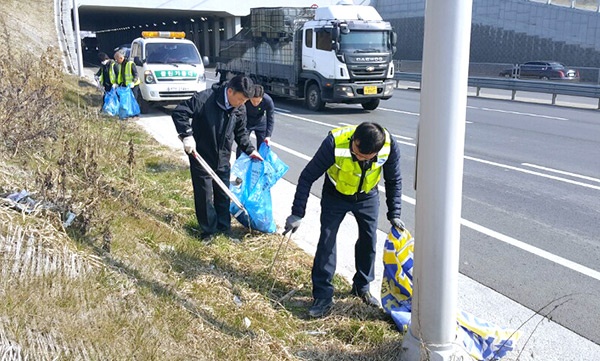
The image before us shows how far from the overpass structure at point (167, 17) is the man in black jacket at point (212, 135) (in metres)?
18.6

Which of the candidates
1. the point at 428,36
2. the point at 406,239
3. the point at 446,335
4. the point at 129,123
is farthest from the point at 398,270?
the point at 129,123

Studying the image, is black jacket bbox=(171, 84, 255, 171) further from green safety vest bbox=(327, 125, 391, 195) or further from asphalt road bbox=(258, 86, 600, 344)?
asphalt road bbox=(258, 86, 600, 344)

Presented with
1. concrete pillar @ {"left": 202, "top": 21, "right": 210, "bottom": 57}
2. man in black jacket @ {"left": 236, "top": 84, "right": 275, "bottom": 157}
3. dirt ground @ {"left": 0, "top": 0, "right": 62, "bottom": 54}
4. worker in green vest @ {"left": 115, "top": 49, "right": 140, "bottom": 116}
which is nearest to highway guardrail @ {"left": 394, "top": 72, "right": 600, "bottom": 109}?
worker in green vest @ {"left": 115, "top": 49, "right": 140, "bottom": 116}

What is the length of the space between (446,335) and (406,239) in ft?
3.06

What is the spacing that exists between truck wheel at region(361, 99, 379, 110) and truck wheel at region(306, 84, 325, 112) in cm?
146

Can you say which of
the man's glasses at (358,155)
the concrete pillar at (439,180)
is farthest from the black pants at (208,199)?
the concrete pillar at (439,180)

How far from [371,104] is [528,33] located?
24.4 metres

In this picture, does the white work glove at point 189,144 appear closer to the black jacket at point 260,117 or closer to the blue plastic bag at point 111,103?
the black jacket at point 260,117

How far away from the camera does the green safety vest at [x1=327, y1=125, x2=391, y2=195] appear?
3867 mm

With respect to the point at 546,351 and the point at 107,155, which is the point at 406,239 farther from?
the point at 107,155

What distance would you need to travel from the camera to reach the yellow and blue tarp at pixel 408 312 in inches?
138

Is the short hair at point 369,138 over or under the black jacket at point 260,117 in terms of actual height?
over

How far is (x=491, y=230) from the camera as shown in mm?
6238

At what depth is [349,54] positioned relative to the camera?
15.6 m
